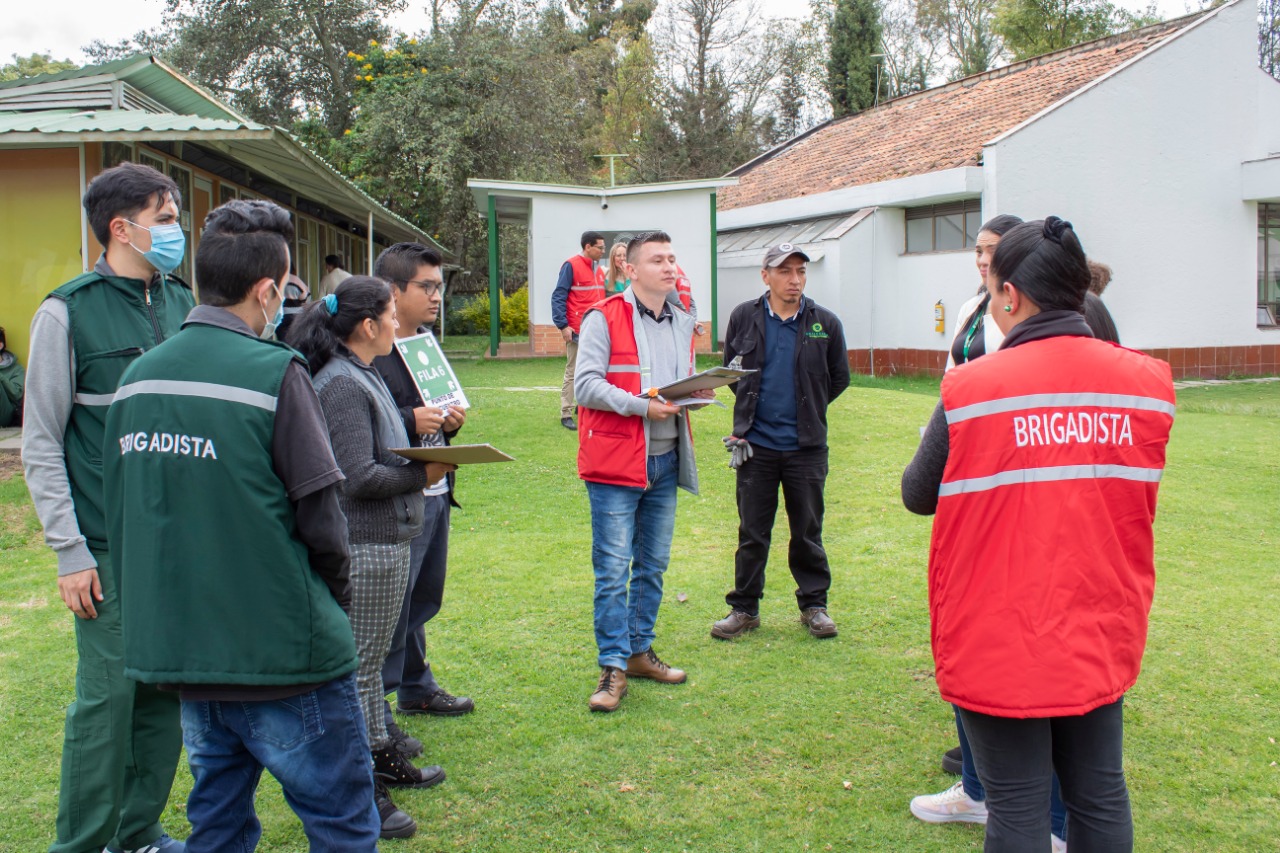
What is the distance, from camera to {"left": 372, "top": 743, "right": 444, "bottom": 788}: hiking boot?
356 centimetres

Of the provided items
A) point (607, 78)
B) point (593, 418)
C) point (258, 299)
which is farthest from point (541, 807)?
point (607, 78)

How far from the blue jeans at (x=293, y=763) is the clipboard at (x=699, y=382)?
2038 mm

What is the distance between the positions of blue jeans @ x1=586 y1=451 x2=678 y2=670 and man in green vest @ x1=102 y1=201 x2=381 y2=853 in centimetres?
208

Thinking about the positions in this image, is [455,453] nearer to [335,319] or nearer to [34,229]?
[335,319]

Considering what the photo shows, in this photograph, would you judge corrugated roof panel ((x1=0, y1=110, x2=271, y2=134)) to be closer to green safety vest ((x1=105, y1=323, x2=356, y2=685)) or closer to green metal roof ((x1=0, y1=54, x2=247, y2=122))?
green metal roof ((x1=0, y1=54, x2=247, y2=122))

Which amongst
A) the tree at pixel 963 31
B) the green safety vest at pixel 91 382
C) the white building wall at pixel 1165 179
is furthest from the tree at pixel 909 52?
the green safety vest at pixel 91 382

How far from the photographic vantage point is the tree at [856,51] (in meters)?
37.9

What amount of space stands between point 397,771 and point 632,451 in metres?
1.61

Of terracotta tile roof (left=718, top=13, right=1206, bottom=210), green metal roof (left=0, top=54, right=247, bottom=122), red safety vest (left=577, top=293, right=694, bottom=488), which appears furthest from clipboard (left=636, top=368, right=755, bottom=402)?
terracotta tile roof (left=718, top=13, right=1206, bottom=210)

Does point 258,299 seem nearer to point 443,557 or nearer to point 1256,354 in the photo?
point 443,557

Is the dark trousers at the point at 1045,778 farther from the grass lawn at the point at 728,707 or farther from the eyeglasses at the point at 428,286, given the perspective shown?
the eyeglasses at the point at 428,286

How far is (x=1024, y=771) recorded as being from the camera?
2381 mm

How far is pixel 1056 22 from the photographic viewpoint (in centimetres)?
3278

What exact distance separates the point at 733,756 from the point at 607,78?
1724 inches
